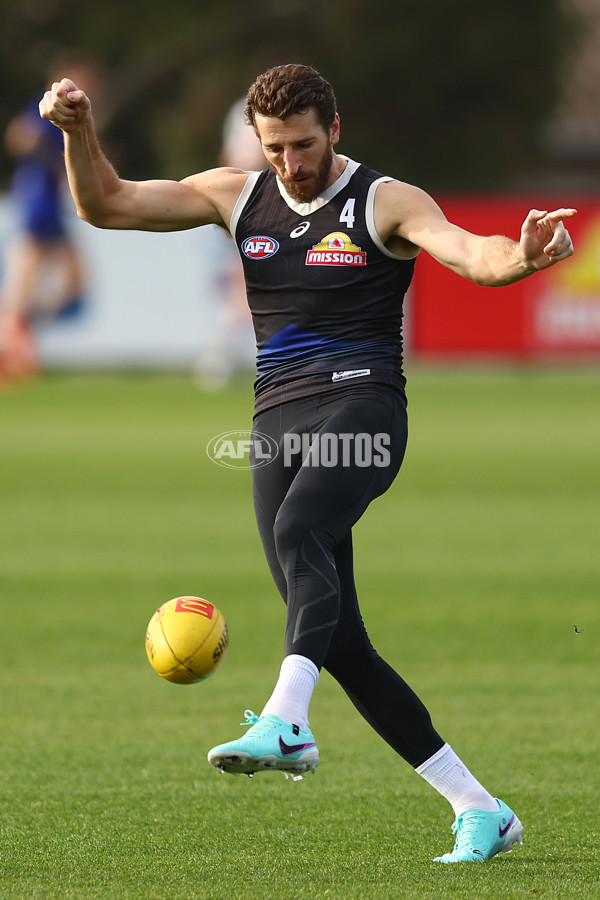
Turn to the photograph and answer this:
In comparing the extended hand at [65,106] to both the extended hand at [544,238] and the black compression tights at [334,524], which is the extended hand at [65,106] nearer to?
the black compression tights at [334,524]

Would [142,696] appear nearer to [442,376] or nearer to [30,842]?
[30,842]

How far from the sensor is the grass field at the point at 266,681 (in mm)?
5418

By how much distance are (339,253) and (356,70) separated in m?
36.9

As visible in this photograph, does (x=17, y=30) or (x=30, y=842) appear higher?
(x=17, y=30)

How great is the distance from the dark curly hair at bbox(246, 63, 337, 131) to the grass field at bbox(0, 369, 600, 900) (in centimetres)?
247

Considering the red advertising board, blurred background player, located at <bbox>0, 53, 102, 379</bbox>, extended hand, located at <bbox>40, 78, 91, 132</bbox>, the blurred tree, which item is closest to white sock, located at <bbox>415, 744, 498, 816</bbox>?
extended hand, located at <bbox>40, 78, 91, 132</bbox>

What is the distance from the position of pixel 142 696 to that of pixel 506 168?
36.5 m

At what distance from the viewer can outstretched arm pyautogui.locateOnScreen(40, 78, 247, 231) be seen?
5.57 m

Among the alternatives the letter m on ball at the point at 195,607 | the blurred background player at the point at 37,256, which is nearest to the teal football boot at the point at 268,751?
the letter m on ball at the point at 195,607

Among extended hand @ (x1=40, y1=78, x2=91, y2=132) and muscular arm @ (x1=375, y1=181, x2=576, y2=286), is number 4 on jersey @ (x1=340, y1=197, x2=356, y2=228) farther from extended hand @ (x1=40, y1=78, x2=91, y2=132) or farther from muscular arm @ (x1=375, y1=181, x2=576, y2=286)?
extended hand @ (x1=40, y1=78, x2=91, y2=132)

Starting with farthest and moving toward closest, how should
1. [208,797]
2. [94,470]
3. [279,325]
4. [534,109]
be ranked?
[534,109] < [94,470] < [208,797] < [279,325]

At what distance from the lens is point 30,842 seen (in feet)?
18.6

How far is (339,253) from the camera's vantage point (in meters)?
5.35

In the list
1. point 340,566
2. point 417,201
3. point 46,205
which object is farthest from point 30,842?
point 46,205
